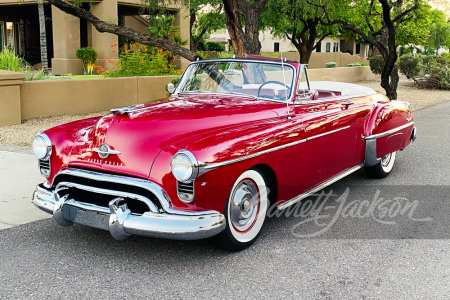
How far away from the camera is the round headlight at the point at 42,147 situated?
168 inches

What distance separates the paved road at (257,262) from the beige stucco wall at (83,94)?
6.65 metres

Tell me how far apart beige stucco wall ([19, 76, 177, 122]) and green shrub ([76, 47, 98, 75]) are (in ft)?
30.2

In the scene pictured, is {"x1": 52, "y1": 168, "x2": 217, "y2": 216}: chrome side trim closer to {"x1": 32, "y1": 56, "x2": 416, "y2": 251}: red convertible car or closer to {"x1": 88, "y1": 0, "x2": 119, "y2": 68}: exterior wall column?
{"x1": 32, "y1": 56, "x2": 416, "y2": 251}: red convertible car

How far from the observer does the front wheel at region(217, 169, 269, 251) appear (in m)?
3.89

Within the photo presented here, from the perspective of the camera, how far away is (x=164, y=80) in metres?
13.6

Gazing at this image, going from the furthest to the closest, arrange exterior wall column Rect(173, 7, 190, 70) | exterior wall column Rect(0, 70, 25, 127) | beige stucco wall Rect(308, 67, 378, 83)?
exterior wall column Rect(173, 7, 190, 70), beige stucco wall Rect(308, 67, 378, 83), exterior wall column Rect(0, 70, 25, 127)

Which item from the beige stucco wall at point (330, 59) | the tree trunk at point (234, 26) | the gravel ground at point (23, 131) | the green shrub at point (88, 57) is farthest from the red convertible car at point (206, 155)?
the beige stucco wall at point (330, 59)

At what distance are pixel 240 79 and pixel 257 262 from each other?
2.01 metres

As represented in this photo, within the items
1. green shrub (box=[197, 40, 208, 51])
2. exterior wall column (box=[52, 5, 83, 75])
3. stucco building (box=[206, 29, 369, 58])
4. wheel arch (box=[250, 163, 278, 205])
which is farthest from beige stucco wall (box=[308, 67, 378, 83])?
stucco building (box=[206, 29, 369, 58])

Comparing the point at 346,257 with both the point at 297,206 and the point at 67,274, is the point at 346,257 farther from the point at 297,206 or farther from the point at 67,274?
the point at 67,274

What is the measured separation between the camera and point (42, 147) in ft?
14.0

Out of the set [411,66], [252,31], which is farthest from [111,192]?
[411,66]

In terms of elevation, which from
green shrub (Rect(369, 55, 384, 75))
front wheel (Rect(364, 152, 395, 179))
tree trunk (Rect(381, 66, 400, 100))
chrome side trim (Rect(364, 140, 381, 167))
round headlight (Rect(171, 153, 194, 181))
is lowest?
front wheel (Rect(364, 152, 395, 179))

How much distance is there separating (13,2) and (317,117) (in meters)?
20.6
